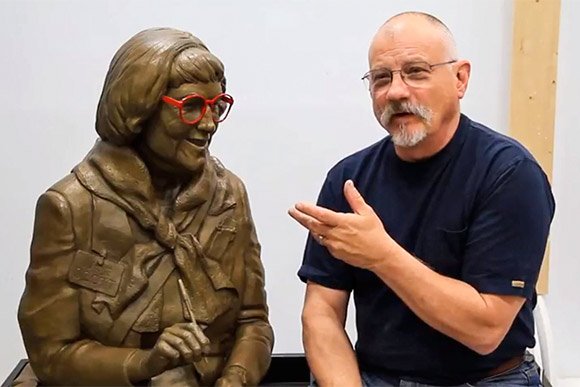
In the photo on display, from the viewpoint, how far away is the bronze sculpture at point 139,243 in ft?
5.17

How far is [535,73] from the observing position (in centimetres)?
261

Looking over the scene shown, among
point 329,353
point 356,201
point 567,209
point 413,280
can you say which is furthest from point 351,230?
point 567,209

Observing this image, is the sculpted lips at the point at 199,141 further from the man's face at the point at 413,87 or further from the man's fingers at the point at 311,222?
the man's face at the point at 413,87

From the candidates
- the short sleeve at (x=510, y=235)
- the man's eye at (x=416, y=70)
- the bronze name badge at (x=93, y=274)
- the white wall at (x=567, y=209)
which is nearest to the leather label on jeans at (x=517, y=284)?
the short sleeve at (x=510, y=235)

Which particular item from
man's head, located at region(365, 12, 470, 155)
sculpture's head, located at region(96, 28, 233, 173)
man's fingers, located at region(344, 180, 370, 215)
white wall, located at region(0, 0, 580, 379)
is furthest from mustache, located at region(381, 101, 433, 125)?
white wall, located at region(0, 0, 580, 379)

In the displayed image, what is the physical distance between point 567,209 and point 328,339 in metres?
1.33

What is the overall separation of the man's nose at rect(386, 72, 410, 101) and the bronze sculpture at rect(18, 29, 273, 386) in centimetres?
36

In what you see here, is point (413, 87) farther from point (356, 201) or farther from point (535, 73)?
point (535, 73)

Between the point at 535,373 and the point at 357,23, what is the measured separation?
1.33 m

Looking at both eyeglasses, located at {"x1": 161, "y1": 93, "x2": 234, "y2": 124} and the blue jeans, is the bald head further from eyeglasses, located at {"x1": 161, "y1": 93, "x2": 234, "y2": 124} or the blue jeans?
the blue jeans

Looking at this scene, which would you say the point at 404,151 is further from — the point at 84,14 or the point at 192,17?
the point at 84,14

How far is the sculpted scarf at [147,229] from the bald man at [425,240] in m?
0.25

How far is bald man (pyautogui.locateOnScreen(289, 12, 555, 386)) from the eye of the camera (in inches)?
63.3

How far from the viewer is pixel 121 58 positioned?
1.59 meters
